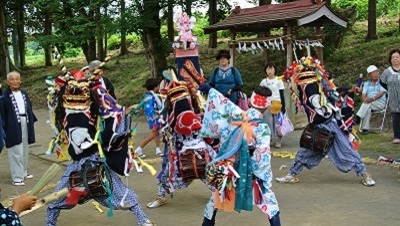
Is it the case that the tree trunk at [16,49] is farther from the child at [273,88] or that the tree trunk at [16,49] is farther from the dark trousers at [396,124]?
the dark trousers at [396,124]

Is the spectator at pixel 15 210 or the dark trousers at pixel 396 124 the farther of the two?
the dark trousers at pixel 396 124

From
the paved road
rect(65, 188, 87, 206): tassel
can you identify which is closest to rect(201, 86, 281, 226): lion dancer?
the paved road

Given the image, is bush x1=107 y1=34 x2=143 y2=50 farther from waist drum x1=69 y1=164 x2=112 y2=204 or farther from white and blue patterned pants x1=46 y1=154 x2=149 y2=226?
waist drum x1=69 y1=164 x2=112 y2=204

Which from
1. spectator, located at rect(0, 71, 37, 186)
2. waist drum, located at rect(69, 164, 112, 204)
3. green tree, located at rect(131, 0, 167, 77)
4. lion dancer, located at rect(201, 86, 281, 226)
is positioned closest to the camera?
lion dancer, located at rect(201, 86, 281, 226)

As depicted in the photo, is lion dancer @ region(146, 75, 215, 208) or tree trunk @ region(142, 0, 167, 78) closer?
lion dancer @ region(146, 75, 215, 208)

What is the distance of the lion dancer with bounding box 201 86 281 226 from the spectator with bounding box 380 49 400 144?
4.00 meters

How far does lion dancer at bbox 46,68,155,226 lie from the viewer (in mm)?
4641

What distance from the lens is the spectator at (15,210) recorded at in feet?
8.32

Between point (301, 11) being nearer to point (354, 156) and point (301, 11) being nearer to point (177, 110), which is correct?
point (354, 156)

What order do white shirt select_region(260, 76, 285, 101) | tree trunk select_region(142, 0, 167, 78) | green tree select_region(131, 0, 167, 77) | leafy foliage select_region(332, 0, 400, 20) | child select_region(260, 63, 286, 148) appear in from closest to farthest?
child select_region(260, 63, 286, 148) < white shirt select_region(260, 76, 285, 101) < green tree select_region(131, 0, 167, 77) < tree trunk select_region(142, 0, 167, 78) < leafy foliage select_region(332, 0, 400, 20)

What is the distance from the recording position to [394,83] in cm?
852

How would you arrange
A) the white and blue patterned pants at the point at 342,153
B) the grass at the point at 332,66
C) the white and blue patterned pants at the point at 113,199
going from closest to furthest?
1. the white and blue patterned pants at the point at 113,199
2. the white and blue patterned pants at the point at 342,153
3. the grass at the point at 332,66

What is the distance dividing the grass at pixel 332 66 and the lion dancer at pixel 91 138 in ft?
17.9

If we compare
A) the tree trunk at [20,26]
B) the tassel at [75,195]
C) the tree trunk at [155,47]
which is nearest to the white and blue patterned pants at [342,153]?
the tassel at [75,195]
